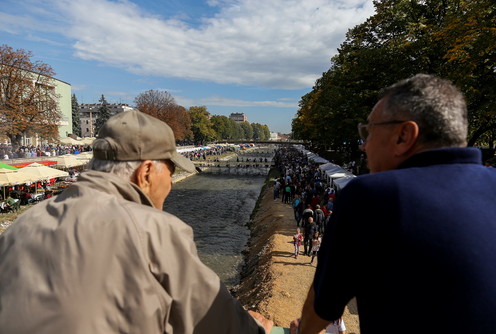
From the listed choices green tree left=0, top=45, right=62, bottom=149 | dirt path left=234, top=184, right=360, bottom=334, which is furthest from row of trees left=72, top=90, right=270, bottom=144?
dirt path left=234, top=184, right=360, bottom=334

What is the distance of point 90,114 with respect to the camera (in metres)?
120

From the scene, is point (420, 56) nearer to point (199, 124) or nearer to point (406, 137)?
point (406, 137)

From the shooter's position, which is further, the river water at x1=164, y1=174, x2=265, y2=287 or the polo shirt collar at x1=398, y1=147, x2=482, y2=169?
the river water at x1=164, y1=174, x2=265, y2=287

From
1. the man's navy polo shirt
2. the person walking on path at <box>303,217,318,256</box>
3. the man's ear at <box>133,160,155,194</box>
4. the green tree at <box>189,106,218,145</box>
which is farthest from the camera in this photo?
the green tree at <box>189,106,218,145</box>

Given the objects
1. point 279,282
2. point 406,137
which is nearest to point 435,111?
point 406,137

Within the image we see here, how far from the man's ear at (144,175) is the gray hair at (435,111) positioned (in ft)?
4.02

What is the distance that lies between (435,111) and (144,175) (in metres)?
1.39

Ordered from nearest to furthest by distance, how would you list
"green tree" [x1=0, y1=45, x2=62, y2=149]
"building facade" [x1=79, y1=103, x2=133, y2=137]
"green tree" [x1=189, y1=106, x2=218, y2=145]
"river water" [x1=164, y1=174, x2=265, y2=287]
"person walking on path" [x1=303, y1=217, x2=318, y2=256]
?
1. "person walking on path" [x1=303, y1=217, x2=318, y2=256]
2. "river water" [x1=164, y1=174, x2=265, y2=287]
3. "green tree" [x1=0, y1=45, x2=62, y2=149]
4. "green tree" [x1=189, y1=106, x2=218, y2=145]
5. "building facade" [x1=79, y1=103, x2=133, y2=137]

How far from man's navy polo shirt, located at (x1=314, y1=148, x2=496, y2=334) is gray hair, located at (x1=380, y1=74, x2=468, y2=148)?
10 centimetres

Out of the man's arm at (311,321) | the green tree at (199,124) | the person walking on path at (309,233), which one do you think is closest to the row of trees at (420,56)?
the person walking on path at (309,233)

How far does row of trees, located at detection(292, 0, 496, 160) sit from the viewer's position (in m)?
14.1

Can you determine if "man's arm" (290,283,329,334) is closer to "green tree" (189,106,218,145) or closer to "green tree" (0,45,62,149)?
"green tree" (0,45,62,149)

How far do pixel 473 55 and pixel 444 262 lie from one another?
1664 centimetres

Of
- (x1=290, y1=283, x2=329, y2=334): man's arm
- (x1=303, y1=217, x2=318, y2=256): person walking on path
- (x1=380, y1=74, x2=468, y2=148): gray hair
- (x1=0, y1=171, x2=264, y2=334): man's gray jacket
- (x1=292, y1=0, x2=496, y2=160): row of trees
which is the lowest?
(x1=303, y1=217, x2=318, y2=256): person walking on path
